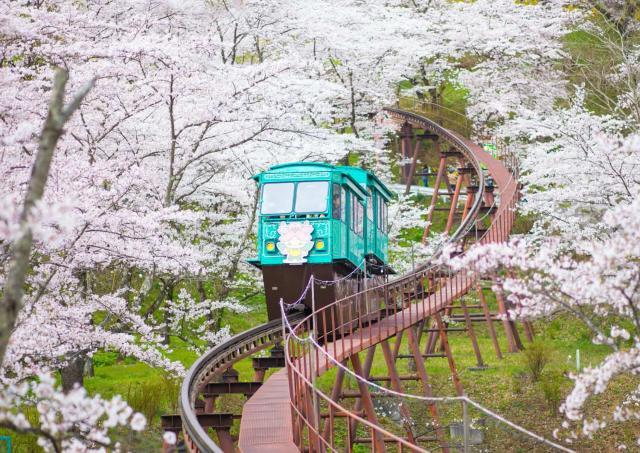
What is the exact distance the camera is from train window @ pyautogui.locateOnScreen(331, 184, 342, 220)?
16797mm

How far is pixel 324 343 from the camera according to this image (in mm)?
15148

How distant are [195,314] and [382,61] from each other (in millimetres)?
13895

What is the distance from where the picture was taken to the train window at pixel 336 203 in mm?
16797

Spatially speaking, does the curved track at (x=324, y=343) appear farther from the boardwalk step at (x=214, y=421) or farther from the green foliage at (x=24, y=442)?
the green foliage at (x=24, y=442)

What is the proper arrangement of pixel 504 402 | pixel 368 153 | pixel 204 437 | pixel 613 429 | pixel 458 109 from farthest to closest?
pixel 458 109
pixel 368 153
pixel 504 402
pixel 613 429
pixel 204 437

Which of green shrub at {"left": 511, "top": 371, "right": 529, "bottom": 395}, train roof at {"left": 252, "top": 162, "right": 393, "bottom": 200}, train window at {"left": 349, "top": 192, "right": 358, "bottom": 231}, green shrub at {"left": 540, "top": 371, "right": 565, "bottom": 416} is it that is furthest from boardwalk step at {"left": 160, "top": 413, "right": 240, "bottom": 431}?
green shrub at {"left": 511, "top": 371, "right": 529, "bottom": 395}

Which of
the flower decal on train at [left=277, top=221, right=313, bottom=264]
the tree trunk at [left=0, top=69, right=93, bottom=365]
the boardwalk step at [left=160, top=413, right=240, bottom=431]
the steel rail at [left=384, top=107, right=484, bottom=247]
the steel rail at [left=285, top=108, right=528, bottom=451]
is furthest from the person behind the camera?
the steel rail at [left=384, top=107, right=484, bottom=247]

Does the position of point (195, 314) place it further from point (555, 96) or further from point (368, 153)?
point (555, 96)

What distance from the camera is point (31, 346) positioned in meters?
12.1

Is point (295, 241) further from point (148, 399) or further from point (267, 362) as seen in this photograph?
point (148, 399)

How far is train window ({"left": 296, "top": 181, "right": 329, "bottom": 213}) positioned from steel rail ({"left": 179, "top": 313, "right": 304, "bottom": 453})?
2.02 metres

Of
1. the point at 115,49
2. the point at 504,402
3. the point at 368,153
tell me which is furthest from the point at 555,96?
the point at 115,49

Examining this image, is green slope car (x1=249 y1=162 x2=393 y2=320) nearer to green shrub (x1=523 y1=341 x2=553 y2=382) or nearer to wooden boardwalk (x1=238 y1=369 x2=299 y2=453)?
wooden boardwalk (x1=238 y1=369 x2=299 y2=453)

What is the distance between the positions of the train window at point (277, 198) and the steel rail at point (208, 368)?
2.00 m
